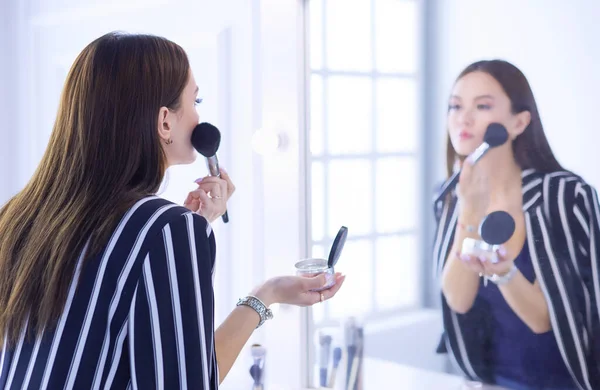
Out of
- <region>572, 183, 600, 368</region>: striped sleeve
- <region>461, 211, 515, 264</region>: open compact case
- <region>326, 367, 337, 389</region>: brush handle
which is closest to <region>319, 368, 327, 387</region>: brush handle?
<region>326, 367, 337, 389</region>: brush handle

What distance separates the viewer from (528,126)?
1.01 metres

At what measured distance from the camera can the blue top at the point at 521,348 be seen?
3.36 feet

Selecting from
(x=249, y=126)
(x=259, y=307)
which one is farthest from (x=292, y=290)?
(x=249, y=126)

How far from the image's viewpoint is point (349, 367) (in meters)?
1.28

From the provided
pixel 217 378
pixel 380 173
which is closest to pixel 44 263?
pixel 217 378

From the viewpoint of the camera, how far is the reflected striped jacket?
2.58 feet

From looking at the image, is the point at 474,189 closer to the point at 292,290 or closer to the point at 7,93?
the point at 292,290

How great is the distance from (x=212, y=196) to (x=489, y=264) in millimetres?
433

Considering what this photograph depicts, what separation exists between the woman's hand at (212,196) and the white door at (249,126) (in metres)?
0.21

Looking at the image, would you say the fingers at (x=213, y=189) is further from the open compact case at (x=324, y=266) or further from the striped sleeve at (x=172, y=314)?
the striped sleeve at (x=172, y=314)

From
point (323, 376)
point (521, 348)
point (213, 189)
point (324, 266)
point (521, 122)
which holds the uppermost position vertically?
point (521, 122)

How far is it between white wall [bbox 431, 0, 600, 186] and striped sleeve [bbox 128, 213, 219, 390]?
496 millimetres

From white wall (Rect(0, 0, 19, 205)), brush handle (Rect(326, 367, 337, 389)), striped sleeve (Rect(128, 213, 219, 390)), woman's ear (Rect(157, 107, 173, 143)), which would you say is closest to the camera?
striped sleeve (Rect(128, 213, 219, 390))

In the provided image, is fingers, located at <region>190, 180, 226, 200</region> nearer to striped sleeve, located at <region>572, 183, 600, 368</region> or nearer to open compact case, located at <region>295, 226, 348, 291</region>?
open compact case, located at <region>295, 226, 348, 291</region>
